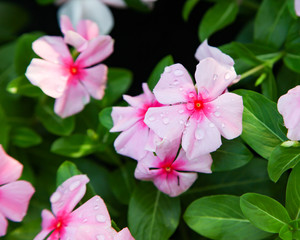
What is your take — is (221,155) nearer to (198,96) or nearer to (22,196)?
(198,96)

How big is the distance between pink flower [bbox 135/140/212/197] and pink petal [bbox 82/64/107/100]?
20 cm

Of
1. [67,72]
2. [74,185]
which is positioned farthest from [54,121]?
[74,185]

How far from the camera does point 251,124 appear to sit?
2.41 feet

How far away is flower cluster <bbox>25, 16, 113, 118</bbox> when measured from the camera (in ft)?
2.61

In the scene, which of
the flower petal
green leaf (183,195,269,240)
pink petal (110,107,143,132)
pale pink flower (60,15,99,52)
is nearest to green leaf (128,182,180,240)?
green leaf (183,195,269,240)

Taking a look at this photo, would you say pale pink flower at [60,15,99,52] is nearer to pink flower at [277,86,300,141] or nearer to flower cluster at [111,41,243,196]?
flower cluster at [111,41,243,196]

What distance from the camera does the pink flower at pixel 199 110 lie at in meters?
0.66

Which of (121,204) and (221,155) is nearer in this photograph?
(221,155)

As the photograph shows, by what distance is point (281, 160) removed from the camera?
71cm

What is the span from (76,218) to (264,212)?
28 centimetres

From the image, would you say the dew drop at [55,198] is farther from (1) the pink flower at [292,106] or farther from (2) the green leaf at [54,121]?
(1) the pink flower at [292,106]

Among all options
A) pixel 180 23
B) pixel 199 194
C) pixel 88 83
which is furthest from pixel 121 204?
pixel 180 23

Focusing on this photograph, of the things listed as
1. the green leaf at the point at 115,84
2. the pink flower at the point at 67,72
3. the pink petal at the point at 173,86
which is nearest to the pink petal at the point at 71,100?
the pink flower at the point at 67,72

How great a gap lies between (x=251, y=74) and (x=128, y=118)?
272mm
